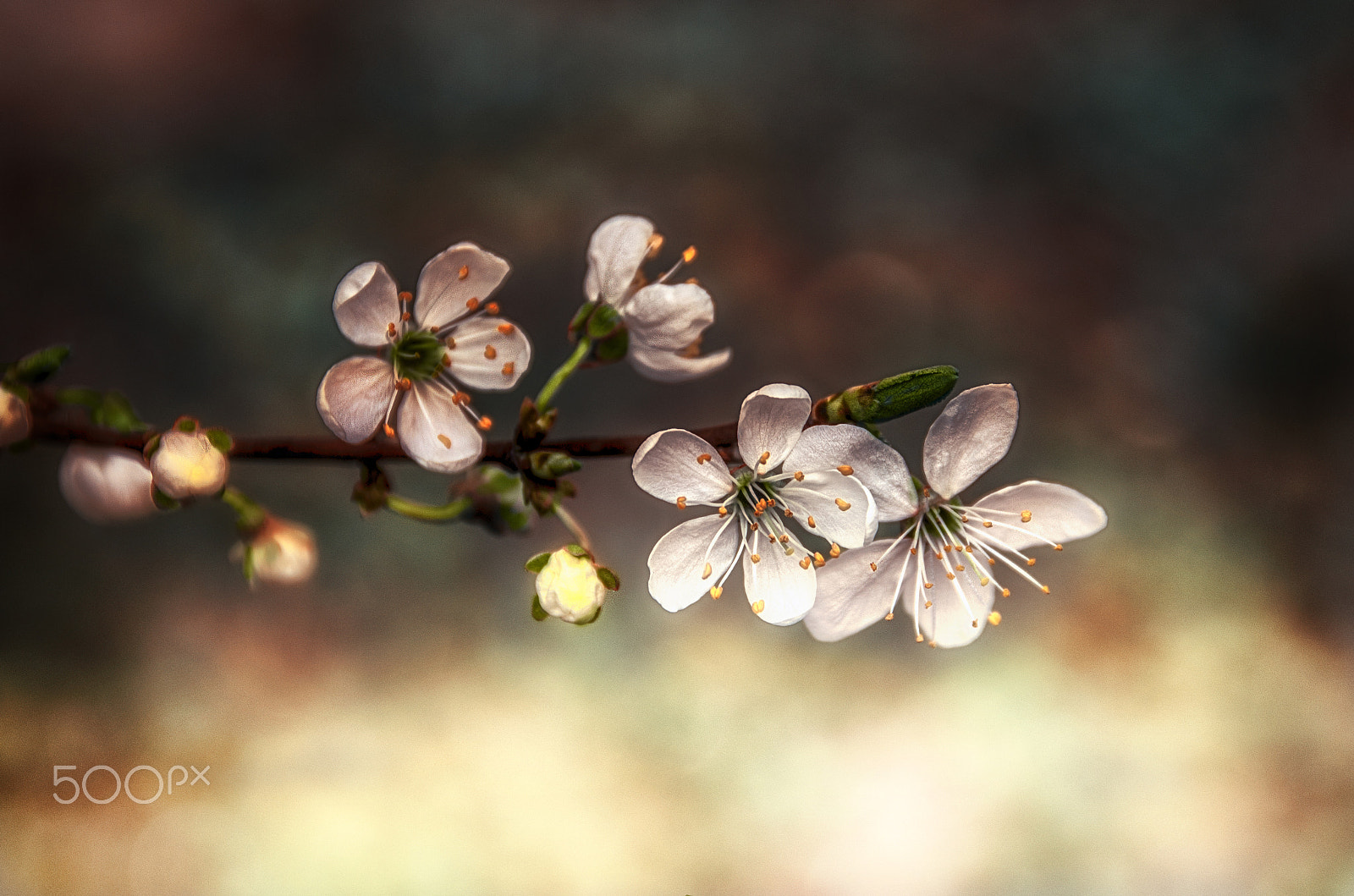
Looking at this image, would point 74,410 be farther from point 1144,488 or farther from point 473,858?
point 1144,488

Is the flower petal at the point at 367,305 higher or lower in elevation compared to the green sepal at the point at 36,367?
lower

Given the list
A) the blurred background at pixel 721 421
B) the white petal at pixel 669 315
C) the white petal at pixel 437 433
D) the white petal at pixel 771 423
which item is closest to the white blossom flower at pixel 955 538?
the white petal at pixel 771 423

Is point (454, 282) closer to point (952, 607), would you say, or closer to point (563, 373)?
point (563, 373)

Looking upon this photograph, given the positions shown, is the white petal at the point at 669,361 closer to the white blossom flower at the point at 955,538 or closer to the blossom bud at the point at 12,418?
the white blossom flower at the point at 955,538

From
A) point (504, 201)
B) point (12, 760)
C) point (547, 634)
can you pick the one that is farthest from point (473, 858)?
point (504, 201)

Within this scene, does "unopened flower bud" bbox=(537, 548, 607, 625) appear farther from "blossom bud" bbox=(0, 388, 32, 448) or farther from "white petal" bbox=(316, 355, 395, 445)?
"blossom bud" bbox=(0, 388, 32, 448)

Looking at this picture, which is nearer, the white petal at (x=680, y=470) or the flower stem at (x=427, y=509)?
the white petal at (x=680, y=470)
